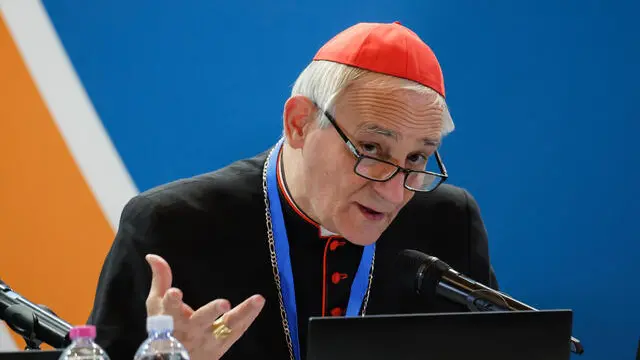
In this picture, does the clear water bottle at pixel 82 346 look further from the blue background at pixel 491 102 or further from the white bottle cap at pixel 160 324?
Result: the blue background at pixel 491 102

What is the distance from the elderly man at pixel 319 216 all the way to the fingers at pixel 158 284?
473 millimetres

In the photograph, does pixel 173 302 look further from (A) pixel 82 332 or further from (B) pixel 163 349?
(A) pixel 82 332

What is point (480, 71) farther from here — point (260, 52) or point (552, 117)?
point (260, 52)

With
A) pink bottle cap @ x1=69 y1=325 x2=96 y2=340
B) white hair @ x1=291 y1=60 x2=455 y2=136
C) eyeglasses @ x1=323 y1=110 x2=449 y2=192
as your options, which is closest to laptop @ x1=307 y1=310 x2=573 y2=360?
pink bottle cap @ x1=69 y1=325 x2=96 y2=340

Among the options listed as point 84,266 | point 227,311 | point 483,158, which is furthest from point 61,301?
point 227,311

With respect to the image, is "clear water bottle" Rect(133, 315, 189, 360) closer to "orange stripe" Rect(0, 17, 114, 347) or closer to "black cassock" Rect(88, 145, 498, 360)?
"black cassock" Rect(88, 145, 498, 360)

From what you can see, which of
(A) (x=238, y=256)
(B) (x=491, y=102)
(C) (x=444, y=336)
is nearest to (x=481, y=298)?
(C) (x=444, y=336)

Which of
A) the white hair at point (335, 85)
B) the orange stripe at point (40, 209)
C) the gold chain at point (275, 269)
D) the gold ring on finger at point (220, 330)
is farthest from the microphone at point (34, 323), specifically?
the orange stripe at point (40, 209)

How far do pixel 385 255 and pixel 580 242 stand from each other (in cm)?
136

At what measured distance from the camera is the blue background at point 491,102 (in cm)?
370

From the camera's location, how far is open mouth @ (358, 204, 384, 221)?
2.47m

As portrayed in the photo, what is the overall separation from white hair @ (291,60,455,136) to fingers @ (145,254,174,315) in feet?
2.32

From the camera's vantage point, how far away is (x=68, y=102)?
3.66 meters

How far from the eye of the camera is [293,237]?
2.77 metres
